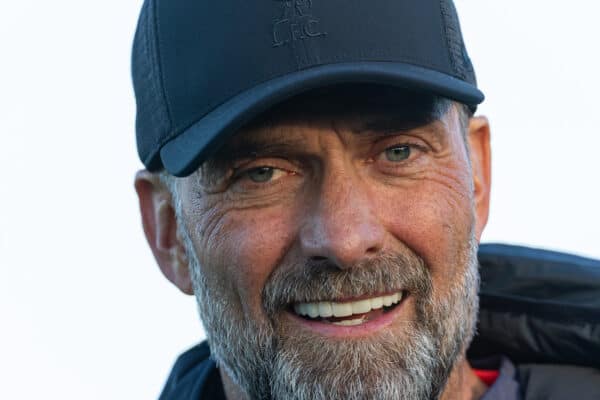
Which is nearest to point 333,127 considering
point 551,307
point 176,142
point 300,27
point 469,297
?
point 300,27

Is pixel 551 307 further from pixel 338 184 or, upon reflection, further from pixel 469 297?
pixel 338 184

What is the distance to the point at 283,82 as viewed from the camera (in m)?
2.85

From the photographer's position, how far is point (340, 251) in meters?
2.84

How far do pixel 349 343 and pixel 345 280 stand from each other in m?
0.18

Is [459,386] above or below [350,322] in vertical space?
below

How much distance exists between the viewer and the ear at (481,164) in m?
3.52

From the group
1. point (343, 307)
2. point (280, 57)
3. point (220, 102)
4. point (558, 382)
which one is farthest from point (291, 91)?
point (558, 382)

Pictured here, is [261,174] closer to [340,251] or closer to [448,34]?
[340,251]

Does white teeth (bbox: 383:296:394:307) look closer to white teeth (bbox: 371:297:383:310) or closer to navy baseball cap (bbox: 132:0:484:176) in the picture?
white teeth (bbox: 371:297:383:310)

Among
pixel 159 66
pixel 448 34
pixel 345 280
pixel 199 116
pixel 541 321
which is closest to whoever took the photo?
pixel 345 280

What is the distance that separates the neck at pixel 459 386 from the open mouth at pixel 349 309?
399 mm

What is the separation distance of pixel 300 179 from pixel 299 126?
17 centimetres

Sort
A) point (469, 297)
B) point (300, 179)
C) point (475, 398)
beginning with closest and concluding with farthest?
point (300, 179), point (469, 297), point (475, 398)

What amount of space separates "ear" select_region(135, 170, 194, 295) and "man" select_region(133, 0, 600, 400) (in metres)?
0.26
